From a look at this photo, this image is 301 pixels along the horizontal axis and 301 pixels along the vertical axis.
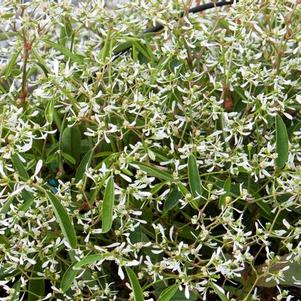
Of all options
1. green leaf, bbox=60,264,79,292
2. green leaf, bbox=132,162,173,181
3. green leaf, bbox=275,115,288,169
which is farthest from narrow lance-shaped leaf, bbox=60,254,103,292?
green leaf, bbox=275,115,288,169

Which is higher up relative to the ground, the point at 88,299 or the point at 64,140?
the point at 64,140

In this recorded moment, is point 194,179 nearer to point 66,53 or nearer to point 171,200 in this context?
point 171,200

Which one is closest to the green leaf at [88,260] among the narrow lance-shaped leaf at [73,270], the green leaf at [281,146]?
the narrow lance-shaped leaf at [73,270]

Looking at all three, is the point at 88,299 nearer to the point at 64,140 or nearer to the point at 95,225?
the point at 95,225

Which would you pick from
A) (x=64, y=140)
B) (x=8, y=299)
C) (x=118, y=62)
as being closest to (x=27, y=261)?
(x=8, y=299)

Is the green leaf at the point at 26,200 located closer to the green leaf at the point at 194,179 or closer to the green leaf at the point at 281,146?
the green leaf at the point at 194,179

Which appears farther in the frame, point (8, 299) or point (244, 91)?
point (244, 91)
